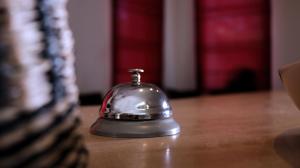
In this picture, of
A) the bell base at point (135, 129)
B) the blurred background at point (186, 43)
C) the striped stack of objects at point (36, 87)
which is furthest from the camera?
the blurred background at point (186, 43)

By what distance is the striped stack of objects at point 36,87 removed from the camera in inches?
7.1

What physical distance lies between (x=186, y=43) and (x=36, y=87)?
2.84 meters

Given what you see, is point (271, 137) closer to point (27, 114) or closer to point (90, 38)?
point (27, 114)

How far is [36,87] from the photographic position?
197mm

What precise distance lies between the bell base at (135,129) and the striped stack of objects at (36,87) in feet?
1.00

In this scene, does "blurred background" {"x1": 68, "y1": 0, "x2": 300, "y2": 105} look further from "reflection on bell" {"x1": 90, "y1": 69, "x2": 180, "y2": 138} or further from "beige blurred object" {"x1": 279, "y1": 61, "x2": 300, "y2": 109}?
"beige blurred object" {"x1": 279, "y1": 61, "x2": 300, "y2": 109}

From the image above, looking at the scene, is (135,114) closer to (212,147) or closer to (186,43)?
(212,147)

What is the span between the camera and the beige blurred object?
496 mm

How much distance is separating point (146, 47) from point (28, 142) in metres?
2.70

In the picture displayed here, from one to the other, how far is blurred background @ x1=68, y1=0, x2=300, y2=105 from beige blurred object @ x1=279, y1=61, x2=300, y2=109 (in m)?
2.19

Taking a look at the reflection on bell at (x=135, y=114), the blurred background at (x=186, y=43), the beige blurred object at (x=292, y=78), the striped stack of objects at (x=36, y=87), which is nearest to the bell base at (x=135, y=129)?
the reflection on bell at (x=135, y=114)

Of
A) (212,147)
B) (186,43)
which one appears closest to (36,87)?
(212,147)

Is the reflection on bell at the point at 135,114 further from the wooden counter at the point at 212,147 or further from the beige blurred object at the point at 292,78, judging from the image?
the beige blurred object at the point at 292,78

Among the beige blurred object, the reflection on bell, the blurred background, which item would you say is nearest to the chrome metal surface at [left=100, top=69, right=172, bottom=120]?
the reflection on bell
